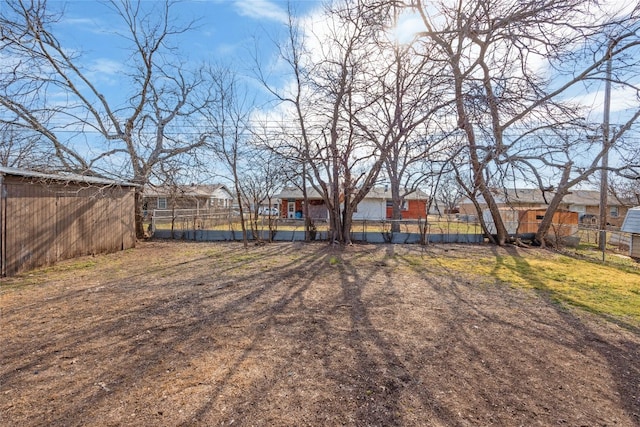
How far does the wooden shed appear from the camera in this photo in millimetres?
6039

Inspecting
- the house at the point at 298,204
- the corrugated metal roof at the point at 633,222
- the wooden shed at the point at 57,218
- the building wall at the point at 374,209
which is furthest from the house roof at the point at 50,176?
the building wall at the point at 374,209

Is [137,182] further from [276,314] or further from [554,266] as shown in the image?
[554,266]

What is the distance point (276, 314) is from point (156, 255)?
19.6 feet

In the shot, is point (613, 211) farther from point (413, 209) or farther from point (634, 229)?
point (634, 229)

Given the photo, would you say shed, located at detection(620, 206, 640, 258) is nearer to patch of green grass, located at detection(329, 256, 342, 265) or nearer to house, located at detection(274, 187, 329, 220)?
patch of green grass, located at detection(329, 256, 342, 265)

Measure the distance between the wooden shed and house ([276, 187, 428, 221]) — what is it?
16.8 m

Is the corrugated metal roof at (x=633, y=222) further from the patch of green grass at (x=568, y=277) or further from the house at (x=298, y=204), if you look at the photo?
the house at (x=298, y=204)

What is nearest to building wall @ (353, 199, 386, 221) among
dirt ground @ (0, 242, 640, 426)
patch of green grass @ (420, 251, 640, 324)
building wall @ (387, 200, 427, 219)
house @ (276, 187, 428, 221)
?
house @ (276, 187, 428, 221)

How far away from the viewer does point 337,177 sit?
1007 cm

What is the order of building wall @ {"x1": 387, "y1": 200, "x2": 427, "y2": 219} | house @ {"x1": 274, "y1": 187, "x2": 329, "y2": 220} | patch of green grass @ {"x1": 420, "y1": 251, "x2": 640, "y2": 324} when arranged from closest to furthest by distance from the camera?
patch of green grass @ {"x1": 420, "y1": 251, "x2": 640, "y2": 324} → house @ {"x1": 274, "y1": 187, "x2": 329, "y2": 220} → building wall @ {"x1": 387, "y1": 200, "x2": 427, "y2": 219}

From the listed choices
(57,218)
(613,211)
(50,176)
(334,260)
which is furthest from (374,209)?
(613,211)

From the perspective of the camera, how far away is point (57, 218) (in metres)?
7.20

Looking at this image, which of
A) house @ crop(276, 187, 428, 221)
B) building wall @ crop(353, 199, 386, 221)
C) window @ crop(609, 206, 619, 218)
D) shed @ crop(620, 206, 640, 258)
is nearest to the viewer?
shed @ crop(620, 206, 640, 258)

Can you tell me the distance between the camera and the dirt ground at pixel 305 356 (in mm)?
2059
